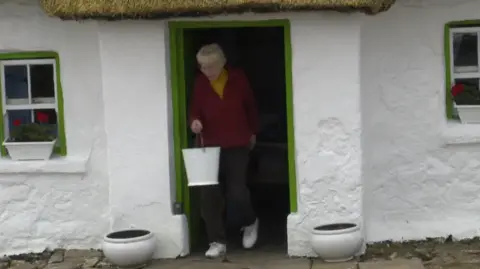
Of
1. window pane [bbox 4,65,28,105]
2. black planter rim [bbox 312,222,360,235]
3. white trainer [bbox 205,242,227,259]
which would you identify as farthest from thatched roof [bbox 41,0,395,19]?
white trainer [bbox 205,242,227,259]

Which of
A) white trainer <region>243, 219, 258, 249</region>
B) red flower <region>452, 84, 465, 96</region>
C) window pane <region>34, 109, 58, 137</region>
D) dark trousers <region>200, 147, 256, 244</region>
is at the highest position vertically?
red flower <region>452, 84, 465, 96</region>

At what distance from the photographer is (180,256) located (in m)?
7.82

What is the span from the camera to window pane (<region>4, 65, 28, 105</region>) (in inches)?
328

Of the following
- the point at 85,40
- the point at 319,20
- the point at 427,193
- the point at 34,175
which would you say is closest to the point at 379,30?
the point at 319,20

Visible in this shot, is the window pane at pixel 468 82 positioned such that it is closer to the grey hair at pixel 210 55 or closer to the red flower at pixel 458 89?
the red flower at pixel 458 89

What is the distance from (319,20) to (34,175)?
2773 millimetres

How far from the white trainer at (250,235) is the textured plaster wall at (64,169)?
1195mm

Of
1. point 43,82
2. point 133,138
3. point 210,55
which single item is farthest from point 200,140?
point 43,82

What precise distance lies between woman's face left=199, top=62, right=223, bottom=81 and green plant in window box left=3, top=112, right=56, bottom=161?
4.90ft

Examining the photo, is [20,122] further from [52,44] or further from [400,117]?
[400,117]

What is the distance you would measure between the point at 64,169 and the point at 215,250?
1.48 meters

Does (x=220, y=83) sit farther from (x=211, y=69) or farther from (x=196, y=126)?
(x=196, y=126)

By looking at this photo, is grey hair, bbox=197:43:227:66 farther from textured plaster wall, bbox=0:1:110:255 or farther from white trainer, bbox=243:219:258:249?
white trainer, bbox=243:219:258:249

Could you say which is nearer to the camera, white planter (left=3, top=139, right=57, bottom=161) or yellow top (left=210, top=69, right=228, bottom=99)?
yellow top (left=210, top=69, right=228, bottom=99)
